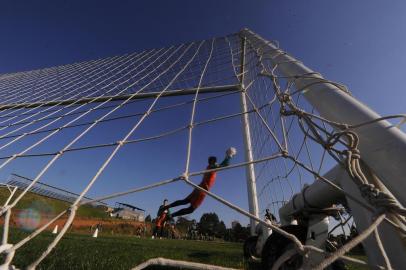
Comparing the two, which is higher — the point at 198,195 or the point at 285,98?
the point at 198,195

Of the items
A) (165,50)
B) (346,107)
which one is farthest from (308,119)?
(165,50)

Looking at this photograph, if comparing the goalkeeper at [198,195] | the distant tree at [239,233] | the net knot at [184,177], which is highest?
the distant tree at [239,233]

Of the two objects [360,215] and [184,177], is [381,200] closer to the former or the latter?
[360,215]

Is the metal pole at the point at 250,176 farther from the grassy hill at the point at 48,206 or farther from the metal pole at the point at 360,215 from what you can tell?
the grassy hill at the point at 48,206

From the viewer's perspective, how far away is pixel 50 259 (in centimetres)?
249

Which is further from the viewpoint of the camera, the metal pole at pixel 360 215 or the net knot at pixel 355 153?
the net knot at pixel 355 153

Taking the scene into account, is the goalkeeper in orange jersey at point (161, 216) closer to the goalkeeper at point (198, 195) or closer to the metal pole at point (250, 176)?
the goalkeeper at point (198, 195)

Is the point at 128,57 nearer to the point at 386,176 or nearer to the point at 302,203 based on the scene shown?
the point at 302,203

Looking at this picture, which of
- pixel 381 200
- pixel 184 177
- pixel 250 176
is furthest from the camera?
pixel 250 176

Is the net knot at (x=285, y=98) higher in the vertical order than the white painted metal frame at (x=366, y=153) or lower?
higher

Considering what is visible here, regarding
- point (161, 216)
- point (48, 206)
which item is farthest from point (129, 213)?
point (161, 216)

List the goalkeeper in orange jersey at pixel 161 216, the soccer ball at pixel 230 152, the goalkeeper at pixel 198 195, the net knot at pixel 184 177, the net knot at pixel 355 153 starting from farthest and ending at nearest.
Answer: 1. the goalkeeper in orange jersey at pixel 161 216
2. the soccer ball at pixel 230 152
3. the goalkeeper at pixel 198 195
4. the net knot at pixel 184 177
5. the net knot at pixel 355 153

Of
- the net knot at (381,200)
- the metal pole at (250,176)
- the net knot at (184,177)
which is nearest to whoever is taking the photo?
the net knot at (381,200)

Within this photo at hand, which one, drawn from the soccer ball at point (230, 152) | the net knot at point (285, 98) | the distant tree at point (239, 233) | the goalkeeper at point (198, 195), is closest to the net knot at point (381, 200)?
the net knot at point (285, 98)
